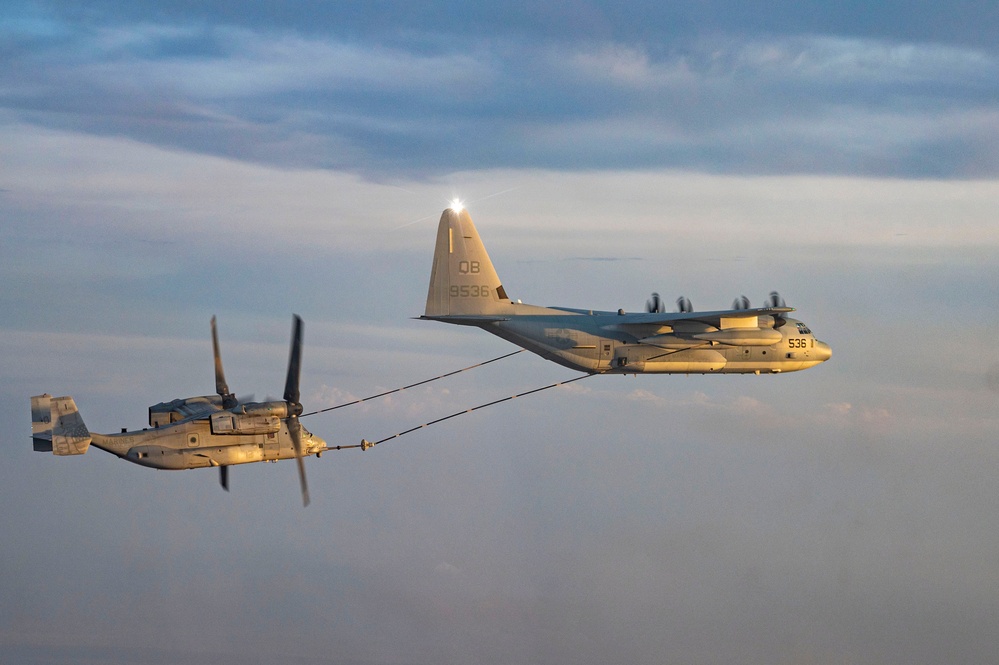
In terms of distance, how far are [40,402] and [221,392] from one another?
965cm

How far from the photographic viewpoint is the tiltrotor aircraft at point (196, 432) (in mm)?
65812

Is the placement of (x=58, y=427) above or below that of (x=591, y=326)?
below

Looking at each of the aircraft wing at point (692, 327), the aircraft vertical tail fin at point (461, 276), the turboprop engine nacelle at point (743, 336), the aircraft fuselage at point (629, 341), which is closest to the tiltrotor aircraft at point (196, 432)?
the aircraft vertical tail fin at point (461, 276)

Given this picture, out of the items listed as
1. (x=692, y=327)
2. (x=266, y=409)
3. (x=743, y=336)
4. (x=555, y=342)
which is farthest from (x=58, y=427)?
(x=743, y=336)

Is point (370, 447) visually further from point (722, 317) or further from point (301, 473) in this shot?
point (722, 317)

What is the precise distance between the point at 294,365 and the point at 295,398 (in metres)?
2.12

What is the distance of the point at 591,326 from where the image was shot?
232 feet

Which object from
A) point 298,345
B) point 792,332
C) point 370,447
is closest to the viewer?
point 298,345

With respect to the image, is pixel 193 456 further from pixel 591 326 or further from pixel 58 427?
pixel 591 326

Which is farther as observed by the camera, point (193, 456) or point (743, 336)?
point (743, 336)

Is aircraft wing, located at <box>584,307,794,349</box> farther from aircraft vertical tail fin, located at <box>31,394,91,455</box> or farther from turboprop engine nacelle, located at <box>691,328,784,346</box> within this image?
aircraft vertical tail fin, located at <box>31,394,91,455</box>

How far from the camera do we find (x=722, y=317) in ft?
233

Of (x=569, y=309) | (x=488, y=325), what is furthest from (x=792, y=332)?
(x=488, y=325)

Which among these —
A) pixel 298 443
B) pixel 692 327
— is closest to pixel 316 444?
pixel 298 443
